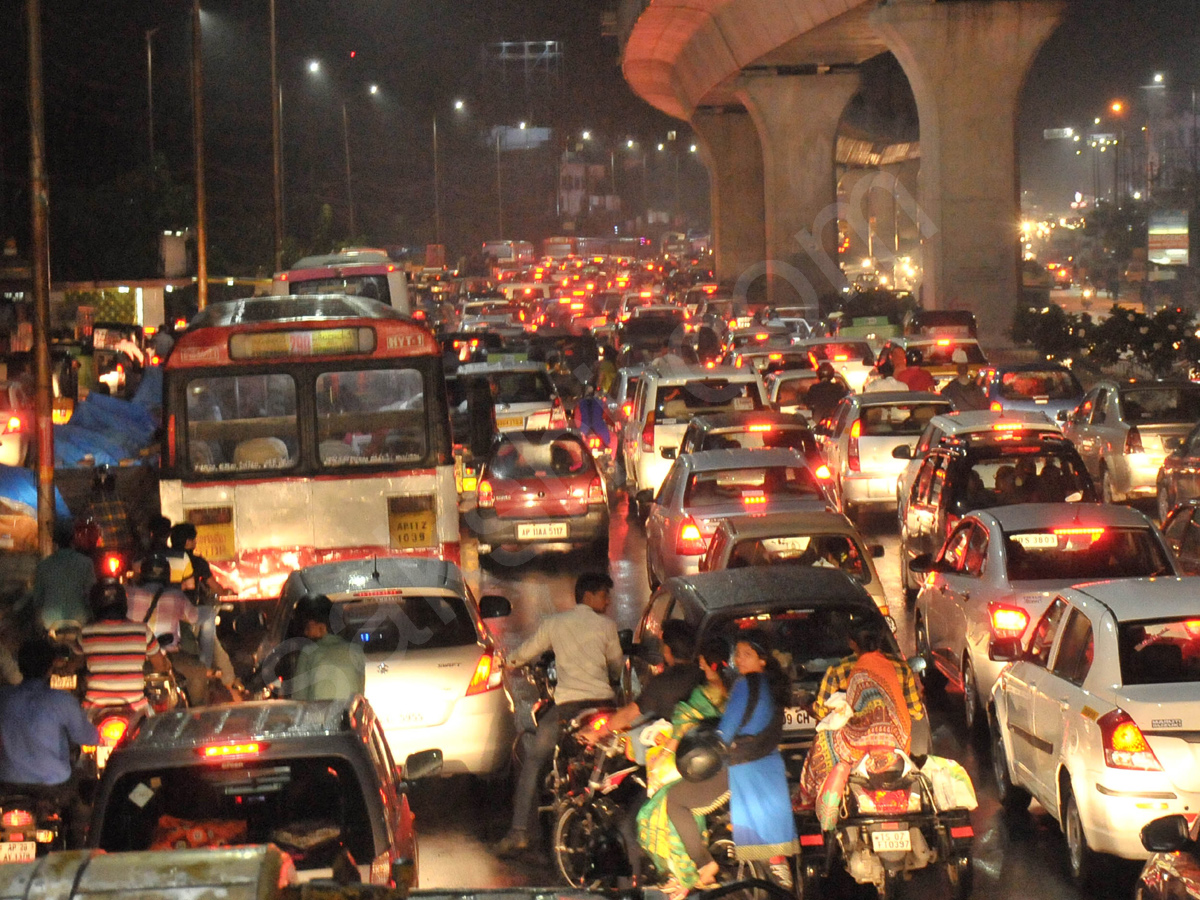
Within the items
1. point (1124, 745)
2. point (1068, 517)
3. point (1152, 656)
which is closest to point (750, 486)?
point (1068, 517)

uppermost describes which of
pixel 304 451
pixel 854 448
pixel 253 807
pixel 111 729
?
pixel 304 451

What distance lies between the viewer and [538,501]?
19.0 metres

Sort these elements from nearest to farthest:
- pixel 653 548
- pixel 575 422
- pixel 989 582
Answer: pixel 989 582
pixel 653 548
pixel 575 422

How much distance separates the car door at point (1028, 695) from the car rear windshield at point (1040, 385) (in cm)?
1564

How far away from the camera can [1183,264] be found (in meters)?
75.4

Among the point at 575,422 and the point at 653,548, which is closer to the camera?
the point at 653,548

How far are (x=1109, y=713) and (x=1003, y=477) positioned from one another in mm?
7554

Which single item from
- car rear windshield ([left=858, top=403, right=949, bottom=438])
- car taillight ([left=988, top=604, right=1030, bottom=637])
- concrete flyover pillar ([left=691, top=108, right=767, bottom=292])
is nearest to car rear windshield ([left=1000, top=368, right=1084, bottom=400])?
car rear windshield ([left=858, top=403, right=949, bottom=438])

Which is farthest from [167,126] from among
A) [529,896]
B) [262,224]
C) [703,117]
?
[529,896]

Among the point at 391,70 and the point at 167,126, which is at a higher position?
the point at 391,70

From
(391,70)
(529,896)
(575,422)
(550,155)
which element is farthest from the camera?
(550,155)

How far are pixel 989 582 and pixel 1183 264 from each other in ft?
226

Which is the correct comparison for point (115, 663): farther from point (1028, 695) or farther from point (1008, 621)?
point (1008, 621)

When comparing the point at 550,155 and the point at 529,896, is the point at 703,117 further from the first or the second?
the point at 550,155
